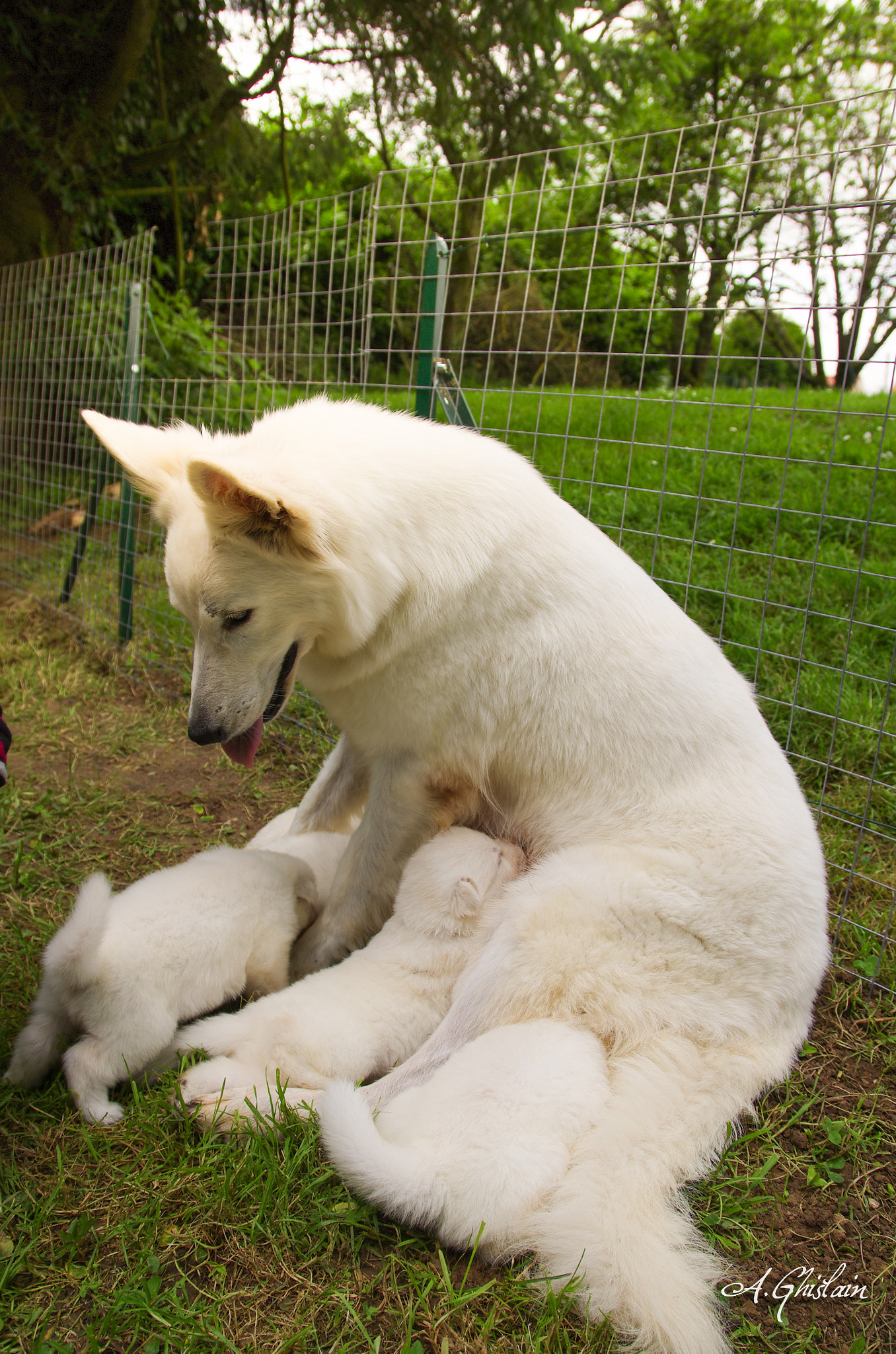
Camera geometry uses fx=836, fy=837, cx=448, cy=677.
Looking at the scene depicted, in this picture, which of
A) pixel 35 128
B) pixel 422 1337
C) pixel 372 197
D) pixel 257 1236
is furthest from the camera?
pixel 35 128

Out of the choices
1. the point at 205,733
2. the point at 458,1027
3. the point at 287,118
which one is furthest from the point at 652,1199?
the point at 287,118

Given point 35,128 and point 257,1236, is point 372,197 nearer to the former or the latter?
point 257,1236

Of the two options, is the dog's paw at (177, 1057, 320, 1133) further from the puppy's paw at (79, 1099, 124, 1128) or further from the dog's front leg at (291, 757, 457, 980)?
the dog's front leg at (291, 757, 457, 980)

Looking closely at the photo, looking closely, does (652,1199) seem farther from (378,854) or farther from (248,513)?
(248,513)

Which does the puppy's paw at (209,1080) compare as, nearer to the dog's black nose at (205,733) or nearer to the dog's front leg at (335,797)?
the dog's black nose at (205,733)

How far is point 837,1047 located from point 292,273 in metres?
7.69

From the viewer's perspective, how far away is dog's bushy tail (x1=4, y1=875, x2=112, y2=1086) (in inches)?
80.5

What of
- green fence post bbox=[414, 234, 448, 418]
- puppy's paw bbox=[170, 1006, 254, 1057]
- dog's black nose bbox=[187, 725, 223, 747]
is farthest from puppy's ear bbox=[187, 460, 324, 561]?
green fence post bbox=[414, 234, 448, 418]

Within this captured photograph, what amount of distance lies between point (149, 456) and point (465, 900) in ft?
5.19

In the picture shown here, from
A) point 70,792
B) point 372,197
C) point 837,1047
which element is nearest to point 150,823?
point 70,792

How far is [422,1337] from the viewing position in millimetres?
1696

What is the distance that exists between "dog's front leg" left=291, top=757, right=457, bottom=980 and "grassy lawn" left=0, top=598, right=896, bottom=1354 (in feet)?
2.20
